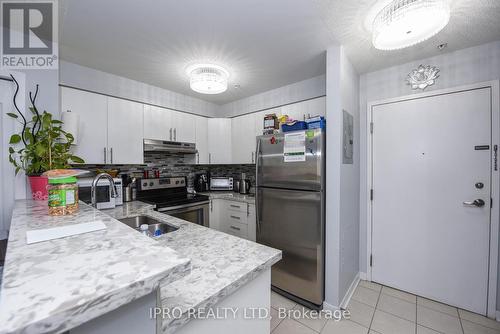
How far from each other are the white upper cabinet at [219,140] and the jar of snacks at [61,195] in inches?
95.3

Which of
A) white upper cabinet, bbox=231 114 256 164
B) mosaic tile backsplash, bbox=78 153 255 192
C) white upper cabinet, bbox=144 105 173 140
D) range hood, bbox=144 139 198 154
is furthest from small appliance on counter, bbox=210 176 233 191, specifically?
white upper cabinet, bbox=144 105 173 140

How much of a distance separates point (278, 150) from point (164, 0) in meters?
1.48

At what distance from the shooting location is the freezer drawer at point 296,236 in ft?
6.16

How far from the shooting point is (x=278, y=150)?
212cm

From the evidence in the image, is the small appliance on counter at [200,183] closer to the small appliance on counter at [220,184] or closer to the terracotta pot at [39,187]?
the small appliance on counter at [220,184]

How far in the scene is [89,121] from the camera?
2234 mm

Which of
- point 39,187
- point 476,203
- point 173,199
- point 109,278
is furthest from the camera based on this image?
point 173,199

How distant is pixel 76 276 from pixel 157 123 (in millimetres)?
2641

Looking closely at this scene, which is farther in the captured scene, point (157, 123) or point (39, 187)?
point (157, 123)

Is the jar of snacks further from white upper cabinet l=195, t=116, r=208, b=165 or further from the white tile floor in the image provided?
white upper cabinet l=195, t=116, r=208, b=165

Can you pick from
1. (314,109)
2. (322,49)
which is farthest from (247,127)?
(322,49)

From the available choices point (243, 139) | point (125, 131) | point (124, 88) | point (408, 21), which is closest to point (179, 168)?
point (125, 131)

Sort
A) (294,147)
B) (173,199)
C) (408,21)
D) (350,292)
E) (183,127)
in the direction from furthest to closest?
(183,127) → (173,199) → (350,292) → (294,147) → (408,21)

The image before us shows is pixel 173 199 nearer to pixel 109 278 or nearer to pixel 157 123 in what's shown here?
pixel 157 123
